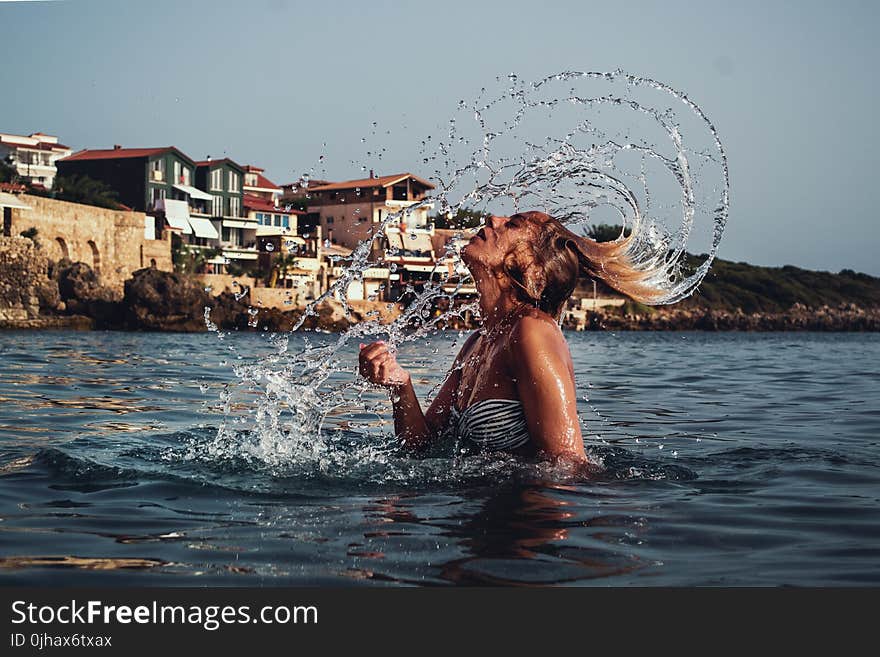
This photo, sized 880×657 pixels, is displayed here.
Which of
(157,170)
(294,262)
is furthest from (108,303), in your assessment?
(294,262)

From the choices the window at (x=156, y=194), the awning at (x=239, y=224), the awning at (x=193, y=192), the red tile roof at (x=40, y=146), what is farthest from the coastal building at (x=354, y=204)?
the red tile roof at (x=40, y=146)

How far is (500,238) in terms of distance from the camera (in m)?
4.88

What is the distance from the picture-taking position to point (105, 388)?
12227 mm

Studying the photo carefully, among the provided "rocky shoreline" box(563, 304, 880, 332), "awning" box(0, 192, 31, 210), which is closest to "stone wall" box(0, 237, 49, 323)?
"awning" box(0, 192, 31, 210)

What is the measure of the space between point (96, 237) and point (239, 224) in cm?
1749

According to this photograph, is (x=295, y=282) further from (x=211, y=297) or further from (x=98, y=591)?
(x=98, y=591)

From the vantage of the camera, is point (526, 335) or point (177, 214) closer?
point (526, 335)

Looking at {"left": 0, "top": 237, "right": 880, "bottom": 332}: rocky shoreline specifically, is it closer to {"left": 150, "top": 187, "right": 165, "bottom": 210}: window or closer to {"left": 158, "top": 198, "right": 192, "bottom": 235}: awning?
{"left": 158, "top": 198, "right": 192, "bottom": 235}: awning

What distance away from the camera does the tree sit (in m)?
61.3

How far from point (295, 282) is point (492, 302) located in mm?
66522

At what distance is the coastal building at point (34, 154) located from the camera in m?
84.8

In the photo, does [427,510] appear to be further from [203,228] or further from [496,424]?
[203,228]

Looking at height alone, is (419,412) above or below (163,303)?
below

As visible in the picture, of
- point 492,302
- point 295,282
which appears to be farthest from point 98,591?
point 295,282
